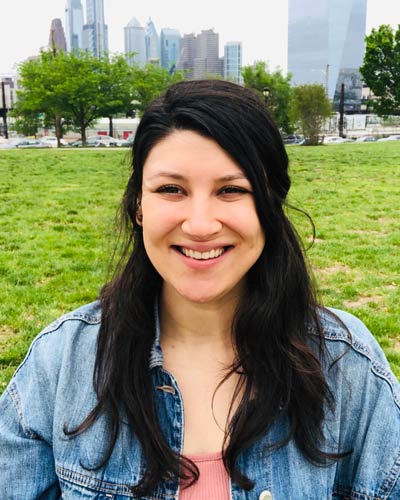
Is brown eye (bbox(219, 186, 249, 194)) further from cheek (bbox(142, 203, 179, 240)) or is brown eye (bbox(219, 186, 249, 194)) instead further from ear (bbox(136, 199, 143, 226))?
ear (bbox(136, 199, 143, 226))

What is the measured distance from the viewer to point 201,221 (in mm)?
1558

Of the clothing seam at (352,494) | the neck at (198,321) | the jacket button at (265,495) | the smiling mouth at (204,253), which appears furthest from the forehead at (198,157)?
the clothing seam at (352,494)

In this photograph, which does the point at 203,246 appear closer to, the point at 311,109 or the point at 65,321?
the point at 65,321

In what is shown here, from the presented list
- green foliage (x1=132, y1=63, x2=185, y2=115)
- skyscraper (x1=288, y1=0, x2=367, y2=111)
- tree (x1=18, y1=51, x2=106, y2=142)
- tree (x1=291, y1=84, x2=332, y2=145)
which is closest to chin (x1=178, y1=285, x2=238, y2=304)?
tree (x1=291, y1=84, x2=332, y2=145)

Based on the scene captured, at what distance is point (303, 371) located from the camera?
165cm

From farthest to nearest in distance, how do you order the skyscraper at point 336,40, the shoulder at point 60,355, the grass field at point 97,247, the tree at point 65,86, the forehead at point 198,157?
the skyscraper at point 336,40
the tree at point 65,86
the grass field at point 97,247
the shoulder at point 60,355
the forehead at point 198,157

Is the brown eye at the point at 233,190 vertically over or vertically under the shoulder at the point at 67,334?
over

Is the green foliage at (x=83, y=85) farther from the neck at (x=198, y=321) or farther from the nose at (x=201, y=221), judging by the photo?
the nose at (x=201, y=221)

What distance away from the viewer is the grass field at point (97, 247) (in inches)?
186

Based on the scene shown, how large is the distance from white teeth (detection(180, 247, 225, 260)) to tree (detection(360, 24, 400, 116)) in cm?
4438

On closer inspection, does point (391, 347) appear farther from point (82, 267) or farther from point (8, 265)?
point (8, 265)

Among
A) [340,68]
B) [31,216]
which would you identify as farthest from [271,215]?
[340,68]

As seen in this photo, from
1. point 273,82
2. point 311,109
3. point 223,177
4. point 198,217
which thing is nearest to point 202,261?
point 198,217

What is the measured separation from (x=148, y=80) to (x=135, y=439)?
43007 mm
